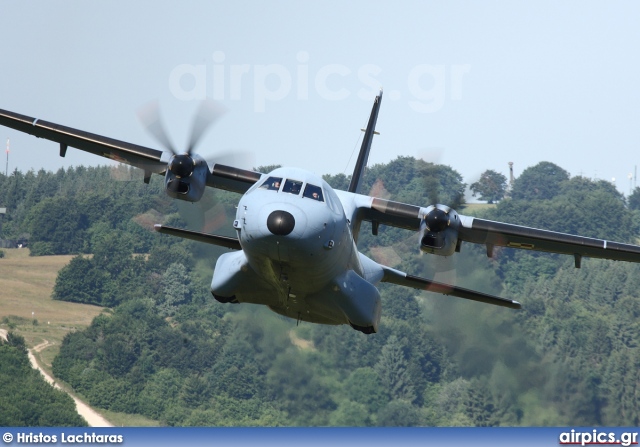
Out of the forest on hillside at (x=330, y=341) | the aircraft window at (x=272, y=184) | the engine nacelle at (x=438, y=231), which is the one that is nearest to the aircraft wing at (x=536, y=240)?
the engine nacelle at (x=438, y=231)

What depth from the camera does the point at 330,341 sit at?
47.5m

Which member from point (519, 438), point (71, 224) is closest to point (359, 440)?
point (519, 438)

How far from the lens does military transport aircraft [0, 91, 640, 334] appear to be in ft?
60.7

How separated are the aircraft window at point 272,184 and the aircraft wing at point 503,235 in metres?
4.01

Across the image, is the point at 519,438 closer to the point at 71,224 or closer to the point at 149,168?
the point at 149,168

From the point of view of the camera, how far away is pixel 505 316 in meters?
42.6

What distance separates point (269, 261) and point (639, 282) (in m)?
51.7

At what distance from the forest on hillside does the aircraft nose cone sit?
492 cm

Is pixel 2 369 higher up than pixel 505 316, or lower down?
lower down

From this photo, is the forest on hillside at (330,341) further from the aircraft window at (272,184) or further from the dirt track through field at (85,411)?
the aircraft window at (272,184)

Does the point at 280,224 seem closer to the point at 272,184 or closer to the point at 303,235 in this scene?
the point at 303,235

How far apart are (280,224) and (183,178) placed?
16.8 feet

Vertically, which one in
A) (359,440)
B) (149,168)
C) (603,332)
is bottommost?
(359,440)

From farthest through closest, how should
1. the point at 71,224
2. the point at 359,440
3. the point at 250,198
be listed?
the point at 71,224 < the point at 359,440 < the point at 250,198
